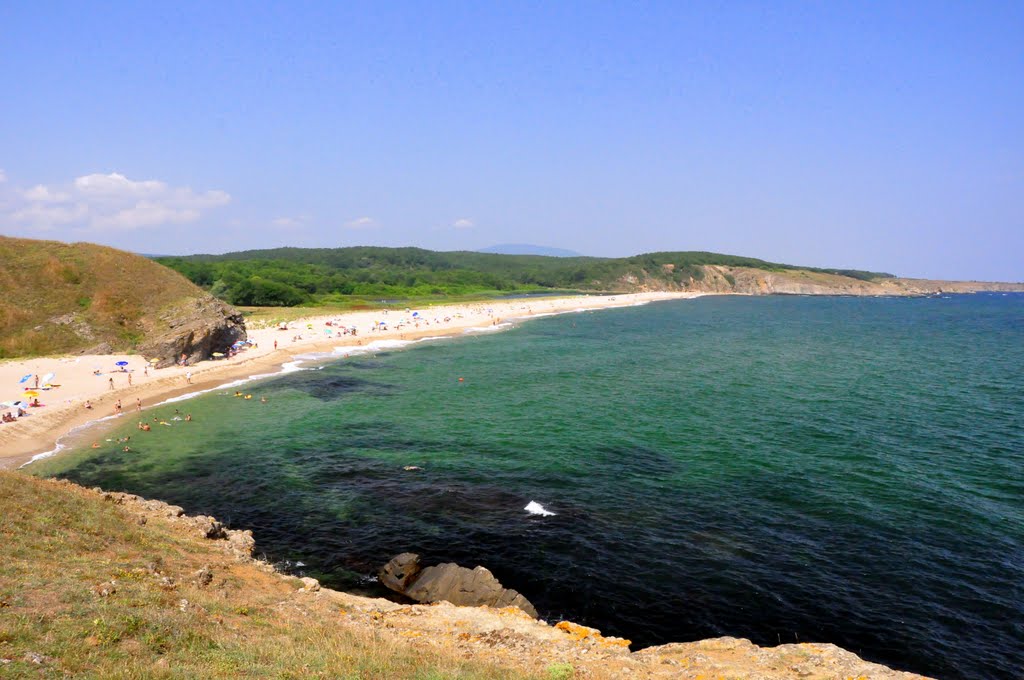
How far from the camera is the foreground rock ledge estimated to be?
13742 millimetres

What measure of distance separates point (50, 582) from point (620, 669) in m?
13.7

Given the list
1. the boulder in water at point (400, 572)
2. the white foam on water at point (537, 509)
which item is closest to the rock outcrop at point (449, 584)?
the boulder in water at point (400, 572)

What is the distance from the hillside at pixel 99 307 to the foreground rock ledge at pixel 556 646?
161ft

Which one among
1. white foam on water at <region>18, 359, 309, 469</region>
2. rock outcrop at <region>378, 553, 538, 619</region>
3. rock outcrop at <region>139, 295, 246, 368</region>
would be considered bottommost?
rock outcrop at <region>378, 553, 538, 619</region>

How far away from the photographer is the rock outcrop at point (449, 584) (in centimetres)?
1881

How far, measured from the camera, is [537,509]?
26.3 m

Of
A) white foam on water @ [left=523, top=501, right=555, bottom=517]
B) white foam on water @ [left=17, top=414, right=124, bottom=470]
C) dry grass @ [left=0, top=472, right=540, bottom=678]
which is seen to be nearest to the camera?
dry grass @ [left=0, top=472, right=540, bottom=678]

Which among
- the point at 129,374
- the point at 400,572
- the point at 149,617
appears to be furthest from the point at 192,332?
the point at 149,617

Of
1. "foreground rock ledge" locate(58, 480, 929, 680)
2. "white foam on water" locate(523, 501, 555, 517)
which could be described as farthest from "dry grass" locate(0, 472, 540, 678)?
"white foam on water" locate(523, 501, 555, 517)

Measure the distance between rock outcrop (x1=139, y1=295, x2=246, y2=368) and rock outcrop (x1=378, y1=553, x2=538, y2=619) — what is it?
46.4 m

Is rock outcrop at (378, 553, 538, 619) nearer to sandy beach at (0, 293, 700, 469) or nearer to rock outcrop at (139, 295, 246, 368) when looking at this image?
sandy beach at (0, 293, 700, 469)

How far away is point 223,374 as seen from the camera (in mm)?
56062

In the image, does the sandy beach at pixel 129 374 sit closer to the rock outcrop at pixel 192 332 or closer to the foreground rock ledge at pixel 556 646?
the rock outcrop at pixel 192 332

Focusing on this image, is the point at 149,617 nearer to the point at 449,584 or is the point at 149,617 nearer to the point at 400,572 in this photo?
the point at 400,572
